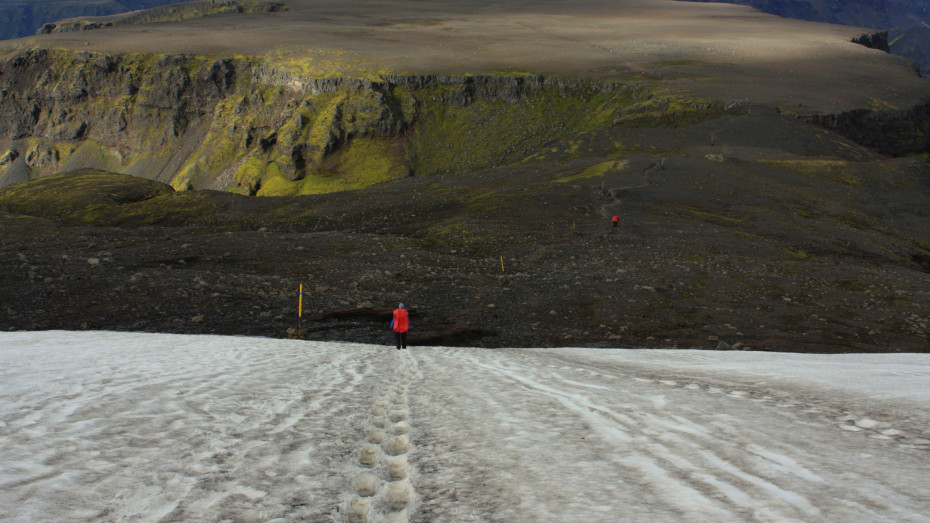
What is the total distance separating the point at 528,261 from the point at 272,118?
7237cm

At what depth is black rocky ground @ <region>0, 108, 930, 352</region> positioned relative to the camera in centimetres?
1762

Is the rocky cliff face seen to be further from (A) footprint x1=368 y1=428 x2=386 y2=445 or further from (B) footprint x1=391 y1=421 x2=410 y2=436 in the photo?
(A) footprint x1=368 y1=428 x2=386 y2=445

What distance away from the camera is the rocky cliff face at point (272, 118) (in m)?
75.6

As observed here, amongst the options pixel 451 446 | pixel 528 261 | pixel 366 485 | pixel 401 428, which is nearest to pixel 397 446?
pixel 451 446

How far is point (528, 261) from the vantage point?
1053 inches

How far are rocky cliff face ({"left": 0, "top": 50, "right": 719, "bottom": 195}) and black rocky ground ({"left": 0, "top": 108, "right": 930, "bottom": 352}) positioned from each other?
27.7m

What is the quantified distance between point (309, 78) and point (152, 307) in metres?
76.2

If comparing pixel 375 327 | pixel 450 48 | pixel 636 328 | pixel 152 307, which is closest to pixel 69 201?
pixel 152 307

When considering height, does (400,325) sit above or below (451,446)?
above

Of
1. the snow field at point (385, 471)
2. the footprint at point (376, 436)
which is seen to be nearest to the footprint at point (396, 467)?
the snow field at point (385, 471)

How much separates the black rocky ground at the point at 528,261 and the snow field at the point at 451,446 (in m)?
9.96

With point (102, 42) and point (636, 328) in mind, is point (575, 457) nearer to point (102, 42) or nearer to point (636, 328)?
point (636, 328)

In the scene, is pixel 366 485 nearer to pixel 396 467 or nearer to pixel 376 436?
pixel 396 467

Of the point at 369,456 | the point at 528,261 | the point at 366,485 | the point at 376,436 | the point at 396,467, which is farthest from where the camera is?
the point at 528,261
